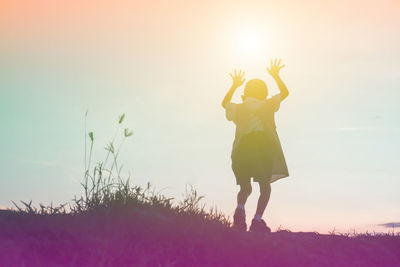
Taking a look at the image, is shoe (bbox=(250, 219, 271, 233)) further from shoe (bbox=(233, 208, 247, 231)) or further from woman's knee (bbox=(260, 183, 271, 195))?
woman's knee (bbox=(260, 183, 271, 195))

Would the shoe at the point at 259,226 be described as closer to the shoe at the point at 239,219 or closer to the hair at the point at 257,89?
the shoe at the point at 239,219

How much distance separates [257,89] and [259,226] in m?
2.14

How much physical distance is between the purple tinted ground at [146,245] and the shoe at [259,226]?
787 millimetres

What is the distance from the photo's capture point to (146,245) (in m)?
5.61

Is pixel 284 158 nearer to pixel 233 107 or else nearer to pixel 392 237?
Answer: pixel 233 107

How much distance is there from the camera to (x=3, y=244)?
519 cm

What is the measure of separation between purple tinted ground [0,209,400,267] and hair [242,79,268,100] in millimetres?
2505

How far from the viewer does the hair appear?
351 inches

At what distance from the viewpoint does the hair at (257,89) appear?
8.91 metres

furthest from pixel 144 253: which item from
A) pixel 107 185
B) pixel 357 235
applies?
pixel 357 235

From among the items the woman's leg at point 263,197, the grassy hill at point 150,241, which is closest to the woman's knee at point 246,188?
the woman's leg at point 263,197

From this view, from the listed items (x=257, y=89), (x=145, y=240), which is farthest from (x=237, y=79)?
(x=145, y=240)

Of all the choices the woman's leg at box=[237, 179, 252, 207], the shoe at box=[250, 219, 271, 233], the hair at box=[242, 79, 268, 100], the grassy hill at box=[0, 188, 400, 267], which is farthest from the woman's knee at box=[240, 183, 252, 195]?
the hair at box=[242, 79, 268, 100]

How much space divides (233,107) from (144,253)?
Answer: 3.91 m
